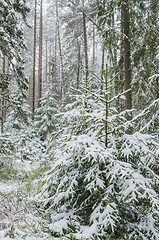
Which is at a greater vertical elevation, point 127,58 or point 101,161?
point 127,58

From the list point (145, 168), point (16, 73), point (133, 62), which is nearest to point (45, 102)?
point (16, 73)

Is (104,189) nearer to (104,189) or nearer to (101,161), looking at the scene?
(104,189)

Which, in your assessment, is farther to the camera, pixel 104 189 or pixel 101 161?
pixel 101 161

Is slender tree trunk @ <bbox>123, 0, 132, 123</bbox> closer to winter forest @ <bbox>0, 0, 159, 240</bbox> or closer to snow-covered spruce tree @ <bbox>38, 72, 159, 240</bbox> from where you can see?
winter forest @ <bbox>0, 0, 159, 240</bbox>

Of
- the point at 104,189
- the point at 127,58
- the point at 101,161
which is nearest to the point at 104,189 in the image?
the point at 104,189

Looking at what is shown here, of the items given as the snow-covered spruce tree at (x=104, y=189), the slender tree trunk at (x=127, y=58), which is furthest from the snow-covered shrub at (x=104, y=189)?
the slender tree trunk at (x=127, y=58)

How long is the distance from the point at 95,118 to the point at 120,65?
464 centimetres

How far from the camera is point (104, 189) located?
226cm

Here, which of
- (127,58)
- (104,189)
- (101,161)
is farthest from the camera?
(127,58)

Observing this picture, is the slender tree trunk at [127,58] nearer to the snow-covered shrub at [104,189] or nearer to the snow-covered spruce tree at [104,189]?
the snow-covered shrub at [104,189]

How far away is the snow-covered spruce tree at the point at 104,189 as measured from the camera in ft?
7.20

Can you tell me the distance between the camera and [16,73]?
5.71 m

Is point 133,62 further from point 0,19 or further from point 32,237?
point 32,237

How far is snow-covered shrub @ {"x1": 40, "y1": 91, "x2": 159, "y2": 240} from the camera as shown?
2.20 m
